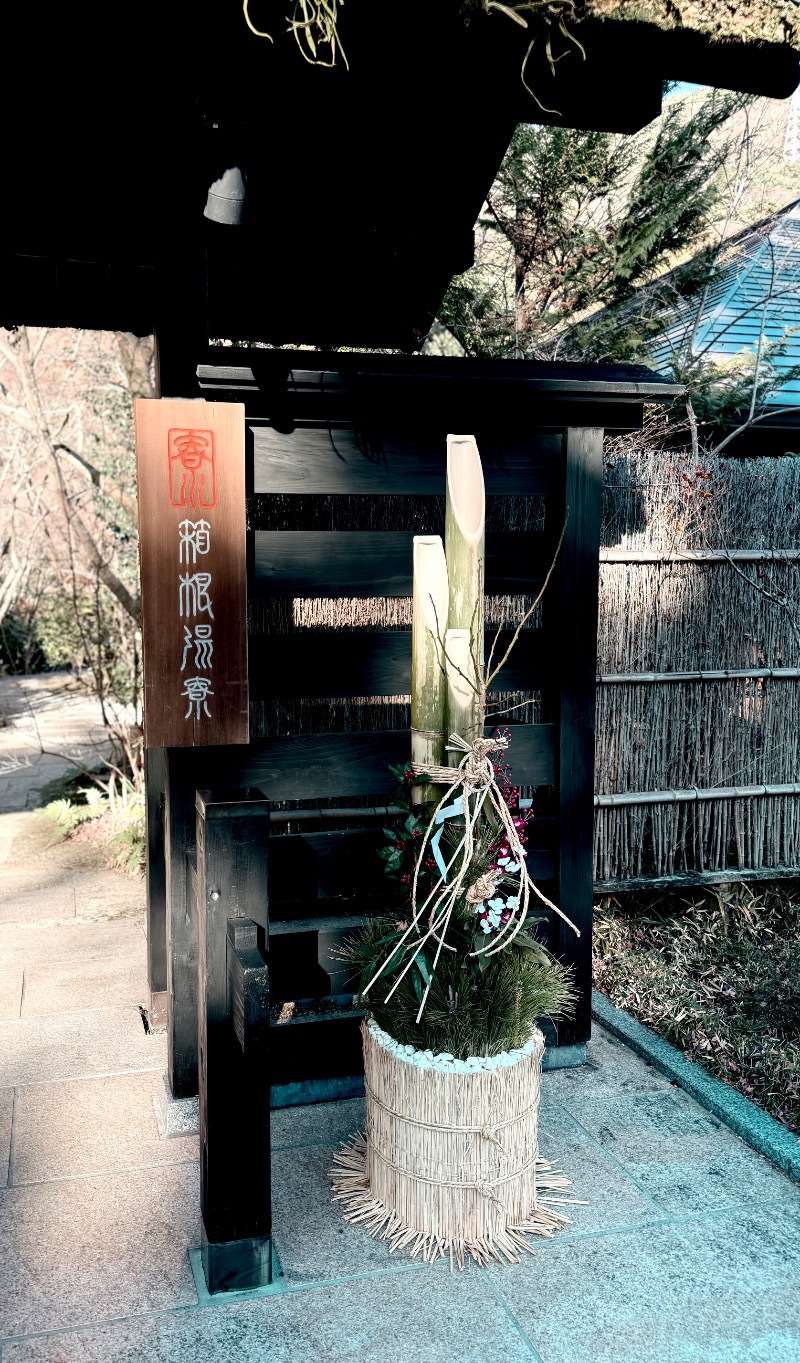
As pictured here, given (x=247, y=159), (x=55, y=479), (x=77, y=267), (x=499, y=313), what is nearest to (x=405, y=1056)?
(x=247, y=159)

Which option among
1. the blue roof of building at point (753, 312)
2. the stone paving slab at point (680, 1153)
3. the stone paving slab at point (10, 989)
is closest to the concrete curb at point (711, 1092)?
the stone paving slab at point (680, 1153)

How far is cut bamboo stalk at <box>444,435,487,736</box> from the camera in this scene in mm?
2949

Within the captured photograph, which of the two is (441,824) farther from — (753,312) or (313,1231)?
(753,312)

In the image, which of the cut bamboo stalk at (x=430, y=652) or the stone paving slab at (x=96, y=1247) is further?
the cut bamboo stalk at (x=430, y=652)

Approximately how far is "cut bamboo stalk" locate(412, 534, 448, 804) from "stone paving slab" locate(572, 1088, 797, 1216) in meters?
1.43

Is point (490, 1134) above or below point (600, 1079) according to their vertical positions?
above

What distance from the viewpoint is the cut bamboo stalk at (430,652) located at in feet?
9.78

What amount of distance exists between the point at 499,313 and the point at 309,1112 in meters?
6.83

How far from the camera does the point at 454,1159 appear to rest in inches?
107

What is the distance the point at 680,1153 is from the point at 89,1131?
2.02 m

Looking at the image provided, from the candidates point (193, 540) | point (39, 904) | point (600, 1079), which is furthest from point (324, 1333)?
point (39, 904)

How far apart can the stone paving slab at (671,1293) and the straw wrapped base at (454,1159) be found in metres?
0.12

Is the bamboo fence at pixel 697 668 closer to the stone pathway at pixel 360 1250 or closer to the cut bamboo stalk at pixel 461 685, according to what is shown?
the stone pathway at pixel 360 1250

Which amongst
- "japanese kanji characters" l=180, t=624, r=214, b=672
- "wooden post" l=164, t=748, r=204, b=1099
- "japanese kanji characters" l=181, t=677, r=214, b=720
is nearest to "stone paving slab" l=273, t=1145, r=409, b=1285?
"wooden post" l=164, t=748, r=204, b=1099
